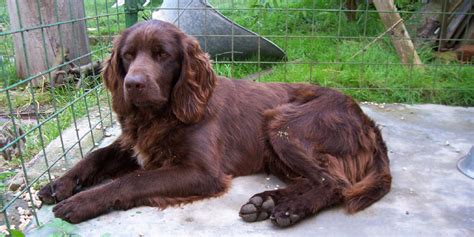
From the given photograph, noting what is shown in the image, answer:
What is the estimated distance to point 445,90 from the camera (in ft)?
13.0

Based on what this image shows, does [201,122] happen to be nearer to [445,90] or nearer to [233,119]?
[233,119]

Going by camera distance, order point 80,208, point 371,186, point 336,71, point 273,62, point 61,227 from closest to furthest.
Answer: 1. point 61,227
2. point 80,208
3. point 371,186
4. point 273,62
5. point 336,71

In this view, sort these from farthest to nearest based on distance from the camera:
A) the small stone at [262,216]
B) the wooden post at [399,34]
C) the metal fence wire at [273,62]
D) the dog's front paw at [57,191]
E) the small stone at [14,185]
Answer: the wooden post at [399,34], the metal fence wire at [273,62], the small stone at [14,185], the dog's front paw at [57,191], the small stone at [262,216]

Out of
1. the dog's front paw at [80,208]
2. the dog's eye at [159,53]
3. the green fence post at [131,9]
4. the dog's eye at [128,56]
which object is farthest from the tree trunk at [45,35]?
the dog's front paw at [80,208]

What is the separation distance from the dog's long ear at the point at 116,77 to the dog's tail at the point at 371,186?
130cm

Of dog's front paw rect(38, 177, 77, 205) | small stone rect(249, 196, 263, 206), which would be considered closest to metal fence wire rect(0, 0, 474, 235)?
dog's front paw rect(38, 177, 77, 205)

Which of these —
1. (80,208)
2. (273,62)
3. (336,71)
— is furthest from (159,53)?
(336,71)

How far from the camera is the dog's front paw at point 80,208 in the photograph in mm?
2018

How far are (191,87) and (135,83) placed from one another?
34cm

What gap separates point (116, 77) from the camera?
2.41 meters

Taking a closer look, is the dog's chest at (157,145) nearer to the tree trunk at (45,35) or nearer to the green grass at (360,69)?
the green grass at (360,69)

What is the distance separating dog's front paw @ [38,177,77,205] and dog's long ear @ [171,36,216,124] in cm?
68

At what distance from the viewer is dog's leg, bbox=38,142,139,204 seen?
7.36 ft

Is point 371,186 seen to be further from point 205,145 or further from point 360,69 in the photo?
point 360,69
